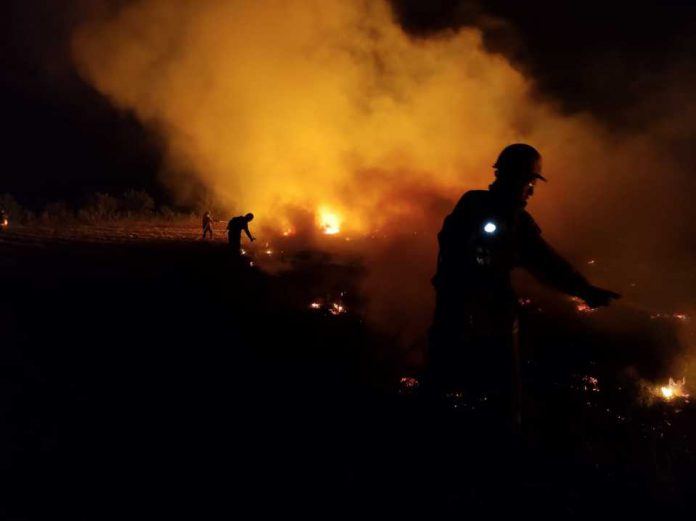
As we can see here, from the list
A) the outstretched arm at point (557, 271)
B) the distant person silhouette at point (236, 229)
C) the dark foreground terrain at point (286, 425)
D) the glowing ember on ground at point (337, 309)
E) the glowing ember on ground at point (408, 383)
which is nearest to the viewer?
the dark foreground terrain at point (286, 425)

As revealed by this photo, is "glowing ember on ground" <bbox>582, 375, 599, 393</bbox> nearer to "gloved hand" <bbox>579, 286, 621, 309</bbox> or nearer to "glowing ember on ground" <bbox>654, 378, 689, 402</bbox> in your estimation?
"glowing ember on ground" <bbox>654, 378, 689, 402</bbox>

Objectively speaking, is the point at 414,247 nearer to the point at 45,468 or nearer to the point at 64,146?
the point at 45,468

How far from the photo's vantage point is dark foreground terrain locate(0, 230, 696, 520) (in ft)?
8.16

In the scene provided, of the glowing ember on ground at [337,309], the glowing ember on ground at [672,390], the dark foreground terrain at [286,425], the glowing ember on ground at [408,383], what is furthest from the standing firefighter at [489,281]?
the glowing ember on ground at [337,309]

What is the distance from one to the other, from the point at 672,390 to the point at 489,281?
461 centimetres

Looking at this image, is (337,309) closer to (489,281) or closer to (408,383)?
(408,383)

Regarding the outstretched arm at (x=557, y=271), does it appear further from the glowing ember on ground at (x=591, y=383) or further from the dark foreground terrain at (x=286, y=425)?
the glowing ember on ground at (x=591, y=383)

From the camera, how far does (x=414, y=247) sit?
12.9 m

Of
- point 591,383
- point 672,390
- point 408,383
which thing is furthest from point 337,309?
point 672,390

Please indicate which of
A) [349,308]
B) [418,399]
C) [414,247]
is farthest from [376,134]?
[418,399]

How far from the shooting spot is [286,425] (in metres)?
3.23

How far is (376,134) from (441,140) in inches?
95.8

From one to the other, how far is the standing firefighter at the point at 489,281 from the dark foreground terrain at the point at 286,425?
1.06 ft

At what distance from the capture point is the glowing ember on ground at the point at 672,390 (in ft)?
18.7
